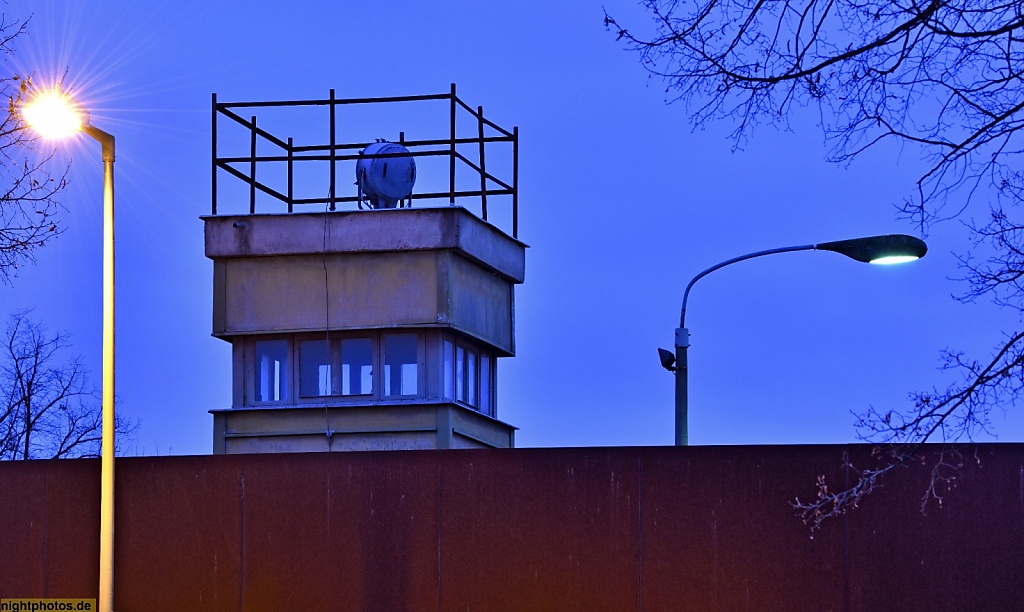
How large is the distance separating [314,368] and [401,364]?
143cm

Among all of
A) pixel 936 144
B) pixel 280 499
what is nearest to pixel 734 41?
pixel 936 144

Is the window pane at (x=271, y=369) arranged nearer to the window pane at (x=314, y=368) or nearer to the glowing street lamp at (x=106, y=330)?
the window pane at (x=314, y=368)

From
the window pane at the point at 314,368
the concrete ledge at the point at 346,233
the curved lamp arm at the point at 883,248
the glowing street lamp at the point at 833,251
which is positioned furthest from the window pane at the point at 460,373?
the curved lamp arm at the point at 883,248

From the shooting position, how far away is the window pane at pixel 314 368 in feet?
83.6

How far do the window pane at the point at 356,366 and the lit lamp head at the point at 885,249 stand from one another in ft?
29.7

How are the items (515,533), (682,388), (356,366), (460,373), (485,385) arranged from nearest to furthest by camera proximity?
(515,533)
(682,388)
(356,366)
(460,373)
(485,385)

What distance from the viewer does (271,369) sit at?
25.8 meters

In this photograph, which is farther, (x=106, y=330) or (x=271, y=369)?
(x=271, y=369)

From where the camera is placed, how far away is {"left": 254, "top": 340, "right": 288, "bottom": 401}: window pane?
84.1 ft

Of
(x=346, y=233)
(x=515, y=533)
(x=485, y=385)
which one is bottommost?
(x=515, y=533)

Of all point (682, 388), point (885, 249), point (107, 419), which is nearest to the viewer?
point (107, 419)

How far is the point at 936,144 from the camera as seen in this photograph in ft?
37.1

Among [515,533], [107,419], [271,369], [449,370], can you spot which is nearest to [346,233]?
[271,369]

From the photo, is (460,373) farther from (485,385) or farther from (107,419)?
(107,419)
